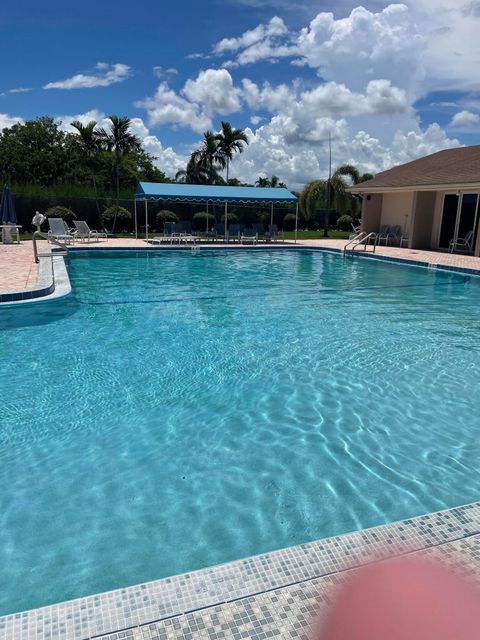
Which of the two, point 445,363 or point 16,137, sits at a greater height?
point 16,137

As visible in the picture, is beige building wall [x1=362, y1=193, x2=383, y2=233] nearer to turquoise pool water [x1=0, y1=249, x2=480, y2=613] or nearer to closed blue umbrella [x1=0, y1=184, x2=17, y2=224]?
turquoise pool water [x1=0, y1=249, x2=480, y2=613]

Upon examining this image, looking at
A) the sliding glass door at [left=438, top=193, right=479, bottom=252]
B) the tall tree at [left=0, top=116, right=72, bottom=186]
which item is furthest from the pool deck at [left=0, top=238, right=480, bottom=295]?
the tall tree at [left=0, top=116, right=72, bottom=186]

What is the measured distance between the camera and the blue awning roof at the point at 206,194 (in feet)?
63.4

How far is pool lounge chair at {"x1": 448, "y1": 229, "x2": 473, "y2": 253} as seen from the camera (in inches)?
702

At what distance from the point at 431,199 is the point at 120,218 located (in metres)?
15.0

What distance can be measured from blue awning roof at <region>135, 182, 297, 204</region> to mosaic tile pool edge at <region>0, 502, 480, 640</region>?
18009 millimetres

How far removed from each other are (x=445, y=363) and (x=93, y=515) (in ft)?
15.8

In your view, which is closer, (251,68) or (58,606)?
(58,606)

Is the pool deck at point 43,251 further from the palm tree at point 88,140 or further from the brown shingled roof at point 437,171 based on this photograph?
the palm tree at point 88,140

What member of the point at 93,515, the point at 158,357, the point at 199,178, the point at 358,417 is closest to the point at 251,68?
the point at 199,178

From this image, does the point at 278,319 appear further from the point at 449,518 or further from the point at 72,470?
the point at 449,518

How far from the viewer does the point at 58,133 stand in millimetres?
44406

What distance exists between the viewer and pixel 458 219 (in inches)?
714

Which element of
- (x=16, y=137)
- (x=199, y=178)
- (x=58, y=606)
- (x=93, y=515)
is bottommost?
(x=93, y=515)
